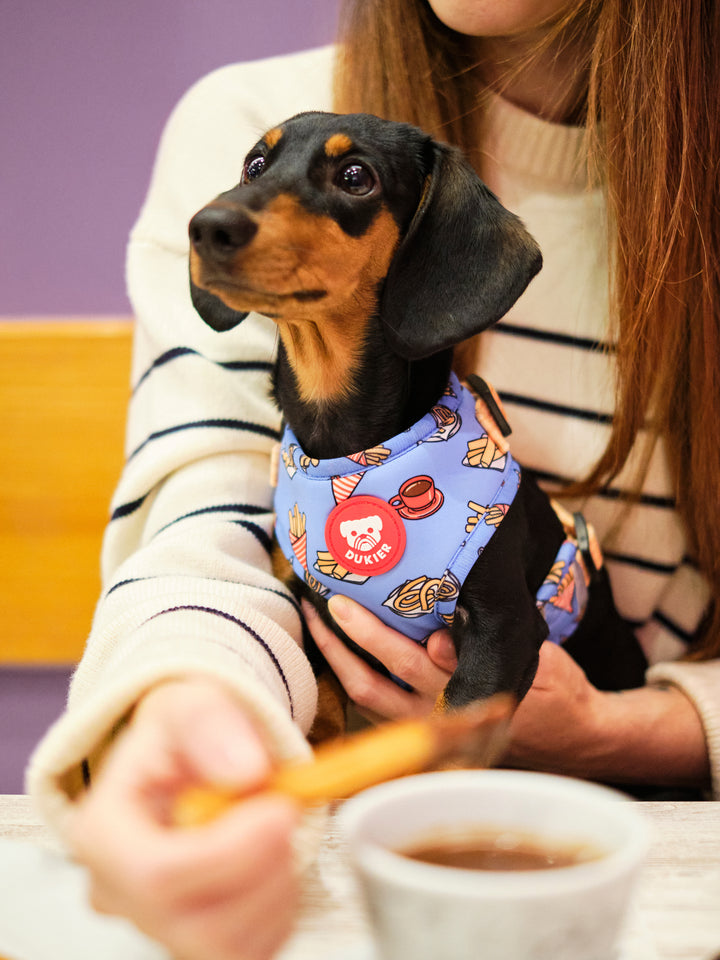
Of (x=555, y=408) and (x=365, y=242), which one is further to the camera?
(x=555, y=408)

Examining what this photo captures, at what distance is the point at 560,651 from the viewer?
92 centimetres

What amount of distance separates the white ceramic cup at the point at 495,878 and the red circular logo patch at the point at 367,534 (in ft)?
1.39

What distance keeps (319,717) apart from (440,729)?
0.64 m

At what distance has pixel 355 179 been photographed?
824 mm

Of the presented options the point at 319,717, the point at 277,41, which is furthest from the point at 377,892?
the point at 277,41

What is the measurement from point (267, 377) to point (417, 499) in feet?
1.10

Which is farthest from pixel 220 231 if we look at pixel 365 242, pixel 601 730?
pixel 601 730

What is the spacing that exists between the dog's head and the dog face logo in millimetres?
152

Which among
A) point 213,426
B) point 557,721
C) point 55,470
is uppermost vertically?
point 213,426

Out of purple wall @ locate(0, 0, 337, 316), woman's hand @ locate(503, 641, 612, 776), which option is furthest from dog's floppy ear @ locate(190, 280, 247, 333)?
purple wall @ locate(0, 0, 337, 316)

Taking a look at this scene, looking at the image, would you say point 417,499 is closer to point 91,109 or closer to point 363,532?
point 363,532

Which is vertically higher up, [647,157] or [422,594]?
[647,157]

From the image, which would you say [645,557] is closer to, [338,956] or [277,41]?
[338,956]

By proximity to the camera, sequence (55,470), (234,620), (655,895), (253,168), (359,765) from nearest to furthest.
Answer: (359,765)
(655,895)
(234,620)
(253,168)
(55,470)
